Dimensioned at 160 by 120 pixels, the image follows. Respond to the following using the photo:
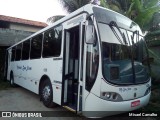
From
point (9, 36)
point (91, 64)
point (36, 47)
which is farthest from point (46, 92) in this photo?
point (9, 36)

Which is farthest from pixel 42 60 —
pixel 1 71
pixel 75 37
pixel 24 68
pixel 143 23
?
pixel 1 71

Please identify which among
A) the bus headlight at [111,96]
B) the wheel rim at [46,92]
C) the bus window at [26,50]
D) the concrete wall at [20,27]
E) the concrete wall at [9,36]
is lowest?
the wheel rim at [46,92]

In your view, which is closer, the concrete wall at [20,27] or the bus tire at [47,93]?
the bus tire at [47,93]

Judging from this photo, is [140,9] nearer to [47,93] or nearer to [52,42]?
[52,42]

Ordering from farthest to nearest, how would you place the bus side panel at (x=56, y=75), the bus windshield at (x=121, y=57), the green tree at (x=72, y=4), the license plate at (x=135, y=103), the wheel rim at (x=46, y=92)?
the green tree at (x=72, y=4) < the wheel rim at (x=46, y=92) < the bus side panel at (x=56, y=75) < the license plate at (x=135, y=103) < the bus windshield at (x=121, y=57)

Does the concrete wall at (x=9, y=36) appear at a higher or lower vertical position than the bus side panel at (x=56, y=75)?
higher

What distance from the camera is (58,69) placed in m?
5.92

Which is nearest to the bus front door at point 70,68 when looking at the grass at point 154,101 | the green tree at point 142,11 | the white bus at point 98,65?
the white bus at point 98,65

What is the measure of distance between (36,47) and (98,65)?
14.4 feet

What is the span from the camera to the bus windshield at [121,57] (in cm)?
450

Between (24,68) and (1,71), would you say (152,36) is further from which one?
(1,71)

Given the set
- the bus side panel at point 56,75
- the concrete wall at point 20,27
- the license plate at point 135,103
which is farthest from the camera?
the concrete wall at point 20,27

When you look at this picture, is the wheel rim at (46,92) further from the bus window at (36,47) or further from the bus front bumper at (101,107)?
the bus front bumper at (101,107)

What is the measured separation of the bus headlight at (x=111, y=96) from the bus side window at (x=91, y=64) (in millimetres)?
360
